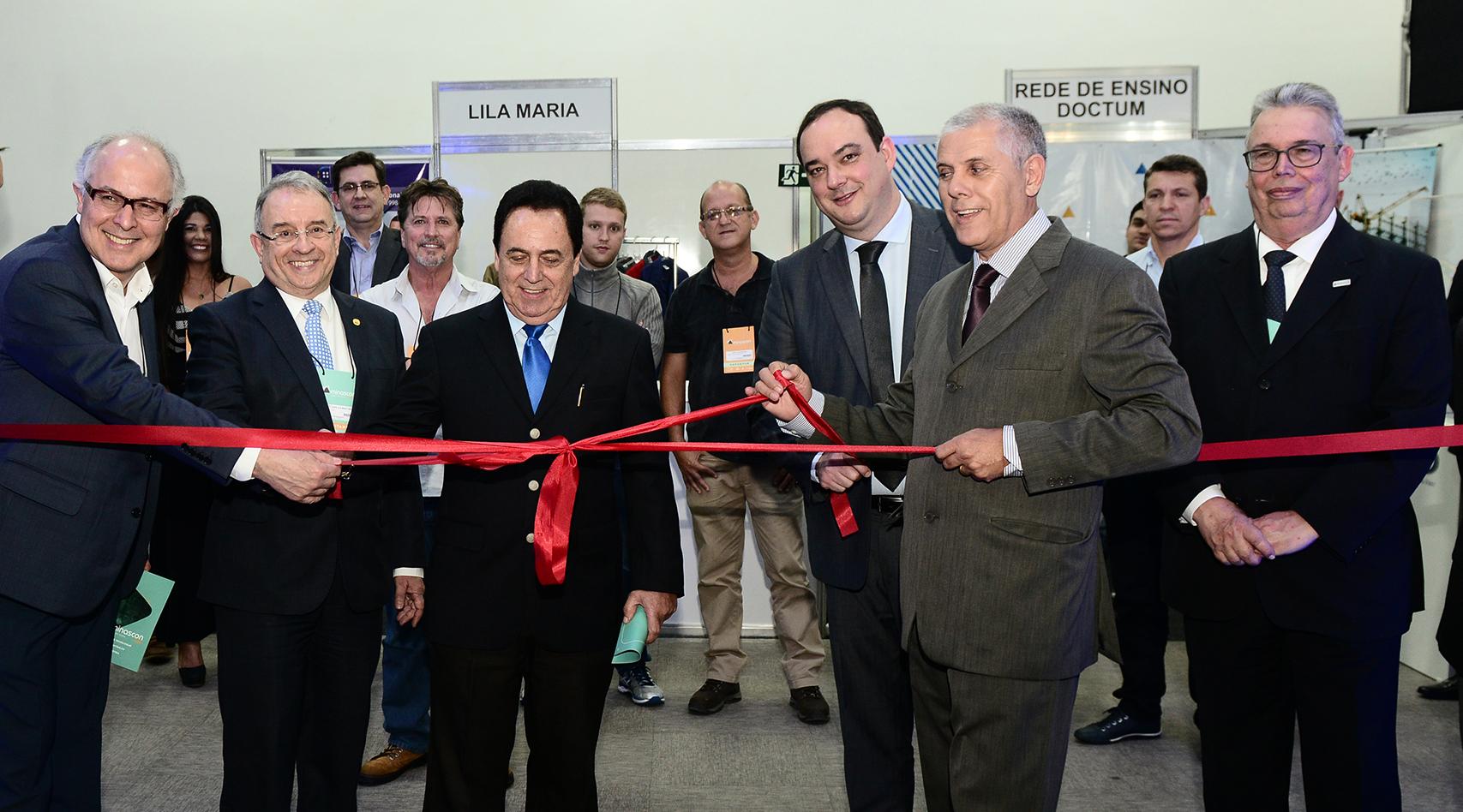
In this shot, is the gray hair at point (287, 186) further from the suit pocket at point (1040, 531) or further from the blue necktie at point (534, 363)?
the suit pocket at point (1040, 531)

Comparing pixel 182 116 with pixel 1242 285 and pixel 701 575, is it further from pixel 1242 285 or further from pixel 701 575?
pixel 1242 285

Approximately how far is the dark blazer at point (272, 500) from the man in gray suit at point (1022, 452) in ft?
4.35

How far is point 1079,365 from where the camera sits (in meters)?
1.86

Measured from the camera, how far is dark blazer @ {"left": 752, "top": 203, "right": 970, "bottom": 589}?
248cm

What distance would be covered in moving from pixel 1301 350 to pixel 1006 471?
33.5 inches

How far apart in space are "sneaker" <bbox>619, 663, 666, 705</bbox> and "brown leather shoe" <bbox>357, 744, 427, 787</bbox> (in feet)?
3.13

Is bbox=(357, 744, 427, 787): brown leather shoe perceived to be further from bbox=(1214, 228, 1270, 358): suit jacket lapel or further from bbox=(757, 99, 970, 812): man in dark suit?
bbox=(1214, 228, 1270, 358): suit jacket lapel

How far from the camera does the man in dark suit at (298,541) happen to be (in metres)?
2.29

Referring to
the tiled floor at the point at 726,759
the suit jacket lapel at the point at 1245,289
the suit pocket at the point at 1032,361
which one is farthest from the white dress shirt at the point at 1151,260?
the suit pocket at the point at 1032,361

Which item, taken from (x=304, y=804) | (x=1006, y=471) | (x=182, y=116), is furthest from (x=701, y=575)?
(x=182, y=116)

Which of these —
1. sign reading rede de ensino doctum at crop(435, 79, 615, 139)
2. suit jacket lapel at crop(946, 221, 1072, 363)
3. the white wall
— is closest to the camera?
suit jacket lapel at crop(946, 221, 1072, 363)

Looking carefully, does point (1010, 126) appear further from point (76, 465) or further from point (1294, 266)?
point (76, 465)

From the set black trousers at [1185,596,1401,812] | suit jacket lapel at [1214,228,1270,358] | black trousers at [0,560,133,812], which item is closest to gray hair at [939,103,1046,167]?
suit jacket lapel at [1214,228,1270,358]

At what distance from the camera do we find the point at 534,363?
232 centimetres
